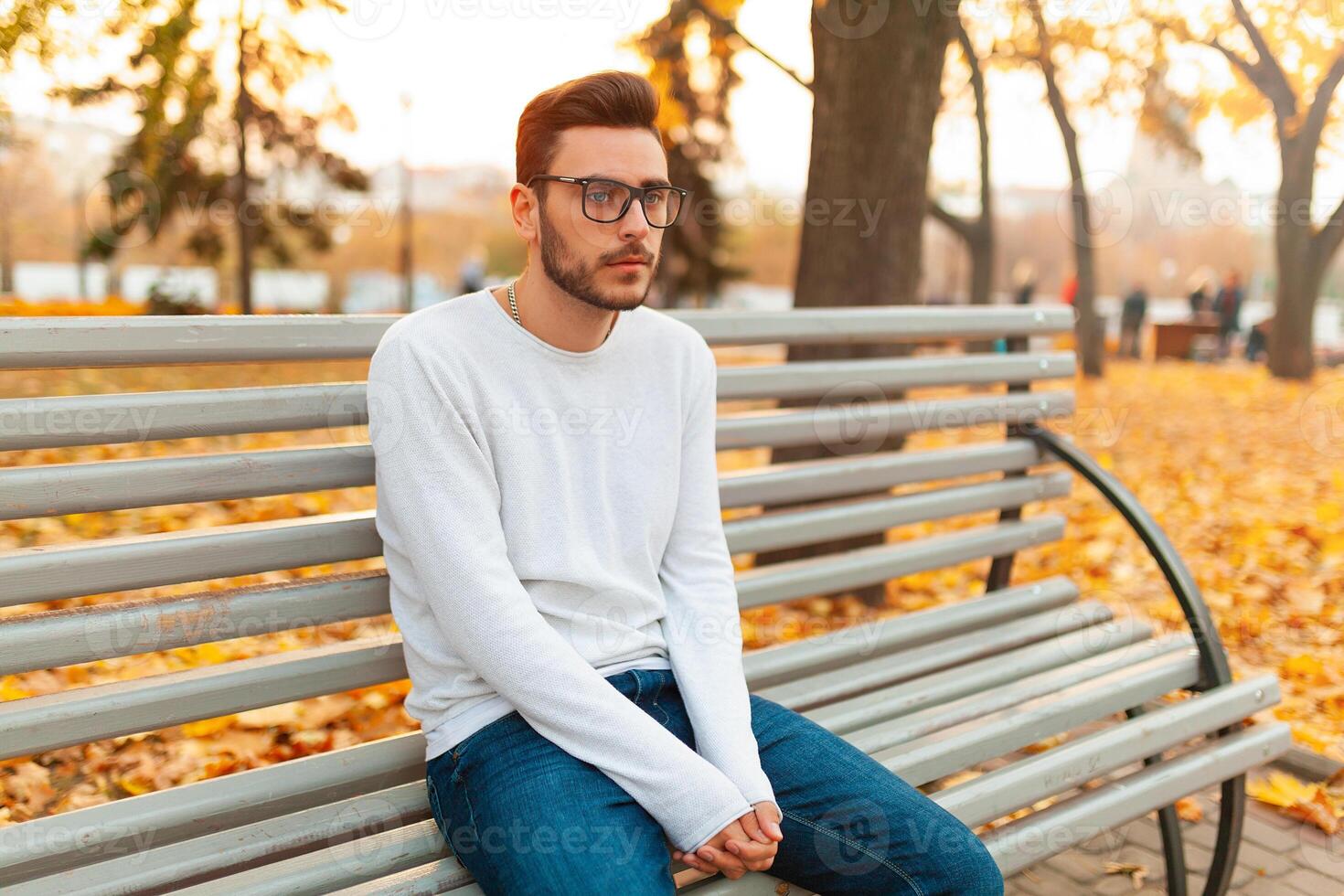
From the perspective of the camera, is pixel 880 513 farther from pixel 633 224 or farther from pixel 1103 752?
pixel 633 224

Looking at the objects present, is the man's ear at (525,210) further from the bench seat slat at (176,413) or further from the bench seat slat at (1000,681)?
the bench seat slat at (1000,681)

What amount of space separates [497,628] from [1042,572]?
4830 millimetres

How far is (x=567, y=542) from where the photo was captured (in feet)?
7.24

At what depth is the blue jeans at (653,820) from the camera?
190 cm

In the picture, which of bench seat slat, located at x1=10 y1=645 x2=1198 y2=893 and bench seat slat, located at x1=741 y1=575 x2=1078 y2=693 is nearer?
bench seat slat, located at x1=10 y1=645 x2=1198 y2=893

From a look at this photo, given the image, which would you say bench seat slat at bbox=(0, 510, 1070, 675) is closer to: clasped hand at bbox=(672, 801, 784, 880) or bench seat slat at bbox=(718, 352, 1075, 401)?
clasped hand at bbox=(672, 801, 784, 880)

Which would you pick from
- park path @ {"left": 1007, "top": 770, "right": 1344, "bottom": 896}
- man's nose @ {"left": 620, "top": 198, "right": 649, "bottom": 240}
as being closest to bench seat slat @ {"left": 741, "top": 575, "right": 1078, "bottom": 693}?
park path @ {"left": 1007, "top": 770, "right": 1344, "bottom": 896}

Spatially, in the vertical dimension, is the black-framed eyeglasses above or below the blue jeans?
above

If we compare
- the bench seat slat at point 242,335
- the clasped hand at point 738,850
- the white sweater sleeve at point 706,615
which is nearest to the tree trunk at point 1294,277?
the bench seat slat at point 242,335

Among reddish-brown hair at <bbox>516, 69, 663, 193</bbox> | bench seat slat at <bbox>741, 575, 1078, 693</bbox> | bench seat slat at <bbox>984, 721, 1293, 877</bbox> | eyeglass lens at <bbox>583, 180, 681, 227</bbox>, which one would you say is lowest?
bench seat slat at <bbox>984, 721, 1293, 877</bbox>

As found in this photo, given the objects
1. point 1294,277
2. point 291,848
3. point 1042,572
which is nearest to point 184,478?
Answer: point 291,848

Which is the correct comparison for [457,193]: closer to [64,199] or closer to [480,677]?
[64,199]

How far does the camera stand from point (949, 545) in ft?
10.9

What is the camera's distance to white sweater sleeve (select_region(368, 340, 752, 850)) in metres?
2.02
